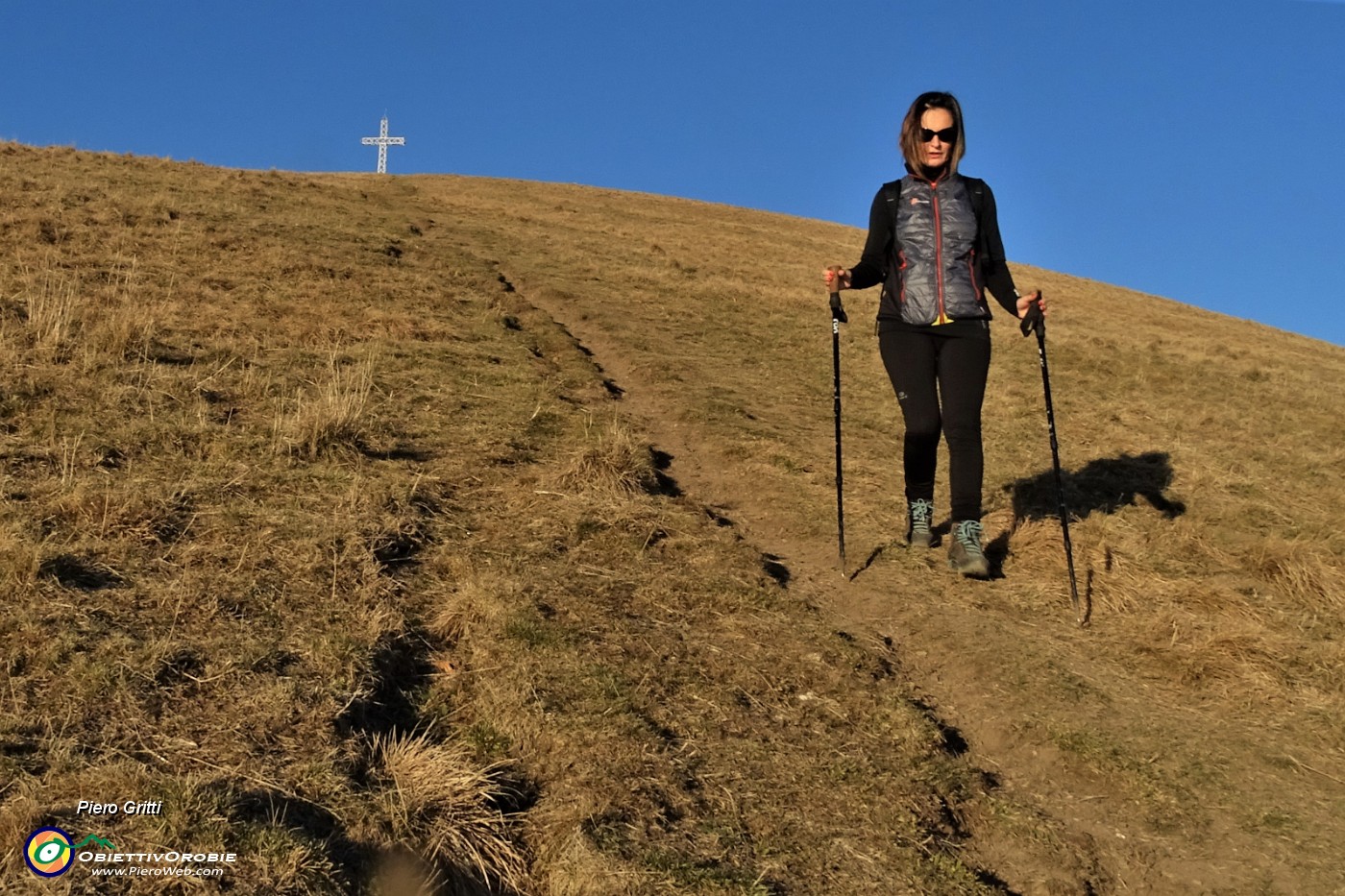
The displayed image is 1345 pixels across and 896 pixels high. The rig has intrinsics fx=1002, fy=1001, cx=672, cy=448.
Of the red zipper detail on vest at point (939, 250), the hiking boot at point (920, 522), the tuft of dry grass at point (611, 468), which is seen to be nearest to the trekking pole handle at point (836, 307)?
the red zipper detail on vest at point (939, 250)

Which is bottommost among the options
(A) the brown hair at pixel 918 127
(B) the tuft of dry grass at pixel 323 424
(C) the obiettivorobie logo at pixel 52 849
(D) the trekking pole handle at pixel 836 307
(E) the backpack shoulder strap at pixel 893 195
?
(C) the obiettivorobie logo at pixel 52 849

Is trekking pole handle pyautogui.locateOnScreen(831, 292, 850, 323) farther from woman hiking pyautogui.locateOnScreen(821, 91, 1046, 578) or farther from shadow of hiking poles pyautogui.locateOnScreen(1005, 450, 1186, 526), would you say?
shadow of hiking poles pyautogui.locateOnScreen(1005, 450, 1186, 526)

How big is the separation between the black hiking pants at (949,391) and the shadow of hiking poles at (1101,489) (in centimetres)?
161

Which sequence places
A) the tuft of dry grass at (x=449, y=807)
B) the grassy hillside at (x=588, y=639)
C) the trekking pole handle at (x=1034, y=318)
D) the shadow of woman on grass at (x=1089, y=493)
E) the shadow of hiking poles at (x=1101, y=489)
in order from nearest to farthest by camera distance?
the tuft of dry grass at (x=449, y=807) → the grassy hillside at (x=588, y=639) → the trekking pole handle at (x=1034, y=318) → the shadow of woman on grass at (x=1089, y=493) → the shadow of hiking poles at (x=1101, y=489)

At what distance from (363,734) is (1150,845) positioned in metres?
3.13

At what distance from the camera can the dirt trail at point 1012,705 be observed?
383 centimetres

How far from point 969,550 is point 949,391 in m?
1.01

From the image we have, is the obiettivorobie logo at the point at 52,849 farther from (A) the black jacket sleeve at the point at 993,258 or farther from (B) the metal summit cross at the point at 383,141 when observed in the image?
(B) the metal summit cross at the point at 383,141

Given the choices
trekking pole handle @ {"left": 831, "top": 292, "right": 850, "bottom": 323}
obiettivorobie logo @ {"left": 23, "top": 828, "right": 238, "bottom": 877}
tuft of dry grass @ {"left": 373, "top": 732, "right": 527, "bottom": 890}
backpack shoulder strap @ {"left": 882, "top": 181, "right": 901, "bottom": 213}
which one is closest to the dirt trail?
trekking pole handle @ {"left": 831, "top": 292, "right": 850, "bottom": 323}

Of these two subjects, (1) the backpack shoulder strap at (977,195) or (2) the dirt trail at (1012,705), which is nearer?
(2) the dirt trail at (1012,705)

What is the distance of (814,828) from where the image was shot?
3.70 metres

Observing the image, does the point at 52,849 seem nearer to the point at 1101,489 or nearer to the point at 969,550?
the point at 969,550

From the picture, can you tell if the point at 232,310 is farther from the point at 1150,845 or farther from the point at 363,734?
the point at 1150,845

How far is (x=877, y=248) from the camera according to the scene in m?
6.55
